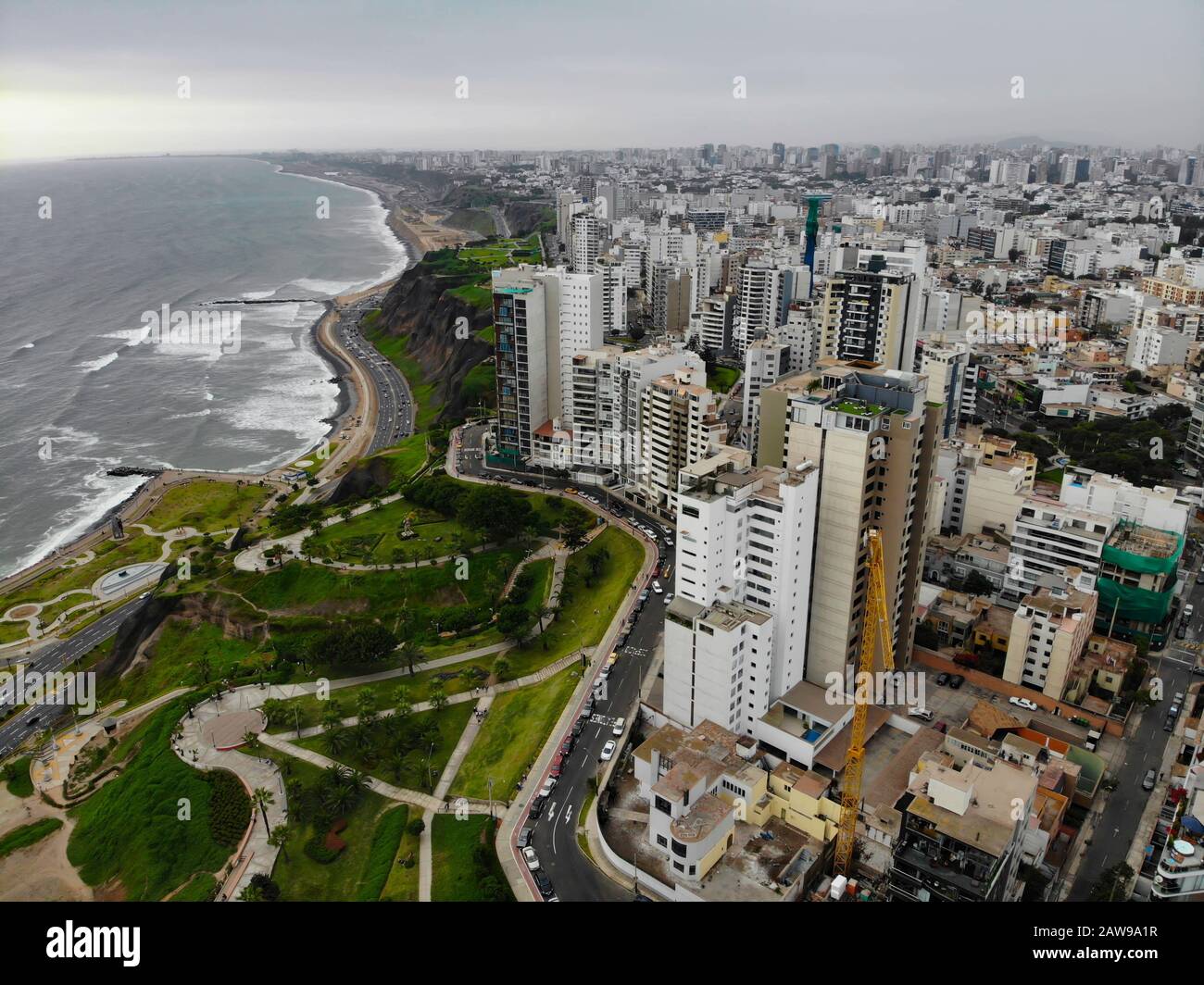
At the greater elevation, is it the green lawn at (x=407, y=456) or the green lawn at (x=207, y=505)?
the green lawn at (x=407, y=456)

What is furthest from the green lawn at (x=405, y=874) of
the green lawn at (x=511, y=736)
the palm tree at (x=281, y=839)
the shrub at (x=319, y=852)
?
the palm tree at (x=281, y=839)

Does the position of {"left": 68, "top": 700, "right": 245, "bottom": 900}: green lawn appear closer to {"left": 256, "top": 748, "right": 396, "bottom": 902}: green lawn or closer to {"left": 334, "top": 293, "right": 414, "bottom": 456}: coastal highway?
{"left": 256, "top": 748, "right": 396, "bottom": 902}: green lawn

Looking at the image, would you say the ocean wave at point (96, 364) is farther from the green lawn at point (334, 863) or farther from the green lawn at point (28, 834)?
the green lawn at point (334, 863)

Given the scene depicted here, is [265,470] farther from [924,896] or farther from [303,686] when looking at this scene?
[924,896]

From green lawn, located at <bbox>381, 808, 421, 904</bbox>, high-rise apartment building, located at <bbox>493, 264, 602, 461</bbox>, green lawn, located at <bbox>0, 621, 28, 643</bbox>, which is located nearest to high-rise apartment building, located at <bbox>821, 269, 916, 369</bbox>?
high-rise apartment building, located at <bbox>493, 264, 602, 461</bbox>

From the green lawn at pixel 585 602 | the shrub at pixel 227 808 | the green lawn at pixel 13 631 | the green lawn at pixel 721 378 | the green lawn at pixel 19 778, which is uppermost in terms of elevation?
the green lawn at pixel 721 378

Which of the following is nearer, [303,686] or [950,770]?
[950,770]

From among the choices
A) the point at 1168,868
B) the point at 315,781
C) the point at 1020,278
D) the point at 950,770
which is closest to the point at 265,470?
the point at 315,781
